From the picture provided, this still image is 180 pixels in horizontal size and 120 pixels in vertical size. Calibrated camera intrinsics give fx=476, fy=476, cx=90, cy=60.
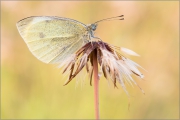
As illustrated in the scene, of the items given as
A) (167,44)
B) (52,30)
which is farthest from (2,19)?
(52,30)

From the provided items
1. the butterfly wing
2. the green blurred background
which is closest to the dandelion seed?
the butterfly wing

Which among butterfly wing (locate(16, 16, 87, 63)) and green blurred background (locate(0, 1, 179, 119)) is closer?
butterfly wing (locate(16, 16, 87, 63))

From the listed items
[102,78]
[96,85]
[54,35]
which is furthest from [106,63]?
[102,78]

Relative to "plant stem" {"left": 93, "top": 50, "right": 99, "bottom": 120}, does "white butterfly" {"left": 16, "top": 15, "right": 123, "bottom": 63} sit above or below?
above

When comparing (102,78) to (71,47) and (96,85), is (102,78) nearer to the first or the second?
(71,47)

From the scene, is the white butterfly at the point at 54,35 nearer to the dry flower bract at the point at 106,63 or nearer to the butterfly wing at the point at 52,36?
the butterfly wing at the point at 52,36

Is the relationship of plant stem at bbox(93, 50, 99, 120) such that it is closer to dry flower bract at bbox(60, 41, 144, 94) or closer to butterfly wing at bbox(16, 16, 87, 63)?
dry flower bract at bbox(60, 41, 144, 94)

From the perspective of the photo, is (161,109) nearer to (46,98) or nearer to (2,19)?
(46,98)
